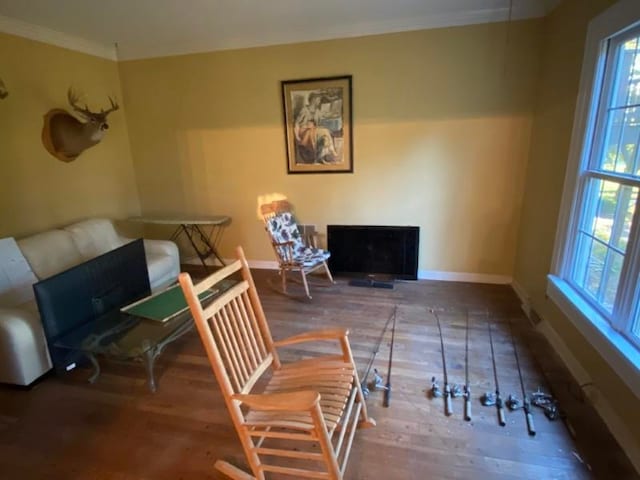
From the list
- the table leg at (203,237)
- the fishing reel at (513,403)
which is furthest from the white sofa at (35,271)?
the fishing reel at (513,403)

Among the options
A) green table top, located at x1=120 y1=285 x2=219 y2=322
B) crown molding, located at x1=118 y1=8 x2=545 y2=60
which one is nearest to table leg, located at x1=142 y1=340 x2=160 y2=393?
green table top, located at x1=120 y1=285 x2=219 y2=322

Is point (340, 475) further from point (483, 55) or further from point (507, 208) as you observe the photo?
point (483, 55)

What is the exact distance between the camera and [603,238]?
2.15 metres

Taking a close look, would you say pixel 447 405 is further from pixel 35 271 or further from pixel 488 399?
pixel 35 271

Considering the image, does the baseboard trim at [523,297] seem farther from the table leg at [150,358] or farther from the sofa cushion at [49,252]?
the sofa cushion at [49,252]

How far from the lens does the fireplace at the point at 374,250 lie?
3689mm

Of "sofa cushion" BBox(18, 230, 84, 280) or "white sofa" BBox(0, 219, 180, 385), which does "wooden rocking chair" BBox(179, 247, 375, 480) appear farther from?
"sofa cushion" BBox(18, 230, 84, 280)

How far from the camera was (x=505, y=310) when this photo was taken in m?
3.09

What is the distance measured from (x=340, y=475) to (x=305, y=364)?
52 centimetres

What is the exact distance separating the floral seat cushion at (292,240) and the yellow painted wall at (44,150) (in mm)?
2031

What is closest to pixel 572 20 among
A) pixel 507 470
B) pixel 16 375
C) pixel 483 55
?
pixel 483 55

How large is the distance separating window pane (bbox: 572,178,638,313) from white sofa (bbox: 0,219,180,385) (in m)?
3.54

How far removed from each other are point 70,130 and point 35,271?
4.88 feet

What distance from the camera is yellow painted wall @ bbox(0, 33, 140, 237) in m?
3.03
